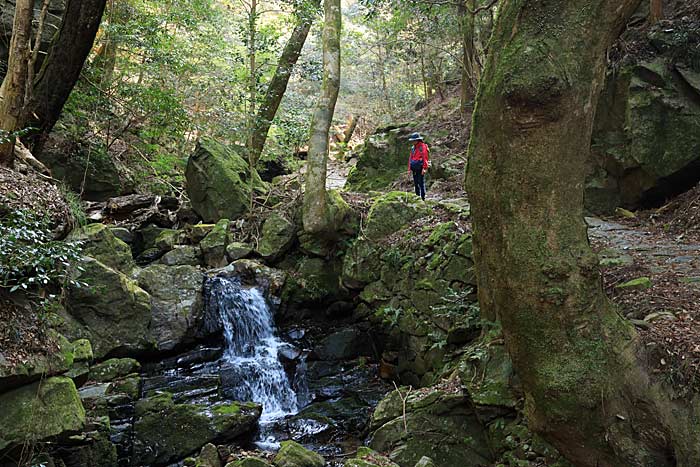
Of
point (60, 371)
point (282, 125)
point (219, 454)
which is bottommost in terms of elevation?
point (219, 454)

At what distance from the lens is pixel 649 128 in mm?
8203

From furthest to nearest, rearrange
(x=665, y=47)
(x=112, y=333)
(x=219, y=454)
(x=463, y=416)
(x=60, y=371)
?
(x=665, y=47), (x=112, y=333), (x=219, y=454), (x=463, y=416), (x=60, y=371)

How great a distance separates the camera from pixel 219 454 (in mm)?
5551

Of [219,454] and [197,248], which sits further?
[197,248]

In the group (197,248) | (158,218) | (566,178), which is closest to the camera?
(566,178)

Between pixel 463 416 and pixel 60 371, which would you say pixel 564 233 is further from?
pixel 60 371

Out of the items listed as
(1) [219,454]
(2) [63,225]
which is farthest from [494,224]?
(2) [63,225]

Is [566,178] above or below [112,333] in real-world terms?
above

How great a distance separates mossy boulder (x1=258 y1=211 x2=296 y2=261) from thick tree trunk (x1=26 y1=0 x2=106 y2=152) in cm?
434

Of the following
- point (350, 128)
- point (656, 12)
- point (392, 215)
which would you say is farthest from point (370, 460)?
point (350, 128)

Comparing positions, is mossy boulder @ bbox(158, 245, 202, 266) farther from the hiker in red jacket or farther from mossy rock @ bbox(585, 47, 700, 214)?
mossy rock @ bbox(585, 47, 700, 214)

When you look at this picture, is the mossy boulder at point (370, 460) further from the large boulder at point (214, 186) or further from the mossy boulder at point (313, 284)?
the large boulder at point (214, 186)

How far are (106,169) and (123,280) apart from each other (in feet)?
18.5

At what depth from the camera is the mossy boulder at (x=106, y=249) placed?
27.6ft
